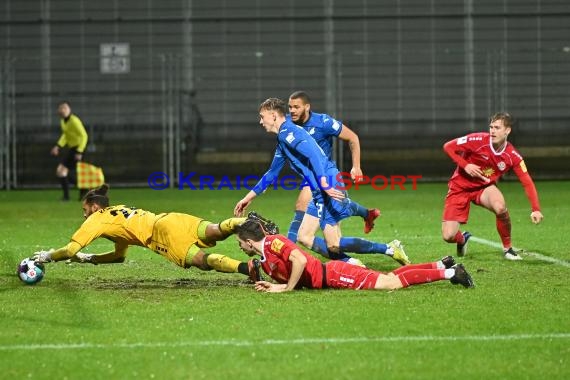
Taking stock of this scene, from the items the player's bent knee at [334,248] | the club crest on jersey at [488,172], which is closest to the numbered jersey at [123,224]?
the player's bent knee at [334,248]

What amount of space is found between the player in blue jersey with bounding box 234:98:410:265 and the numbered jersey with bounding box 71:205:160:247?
3.90ft

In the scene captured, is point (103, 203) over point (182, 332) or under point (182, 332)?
over

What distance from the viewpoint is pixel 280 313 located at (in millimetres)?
8055

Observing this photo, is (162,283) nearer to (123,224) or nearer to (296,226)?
(123,224)

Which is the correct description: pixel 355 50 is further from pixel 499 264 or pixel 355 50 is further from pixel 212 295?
pixel 212 295

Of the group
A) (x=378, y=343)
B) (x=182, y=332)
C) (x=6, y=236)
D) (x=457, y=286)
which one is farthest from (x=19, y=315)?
(x=6, y=236)

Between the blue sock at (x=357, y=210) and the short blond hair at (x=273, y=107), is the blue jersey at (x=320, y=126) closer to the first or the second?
the blue sock at (x=357, y=210)

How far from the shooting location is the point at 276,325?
7.55 m

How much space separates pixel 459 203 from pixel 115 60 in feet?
61.4

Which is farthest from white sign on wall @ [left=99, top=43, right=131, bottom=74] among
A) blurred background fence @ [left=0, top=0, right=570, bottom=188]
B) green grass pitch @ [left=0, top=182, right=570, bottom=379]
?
green grass pitch @ [left=0, top=182, right=570, bottom=379]

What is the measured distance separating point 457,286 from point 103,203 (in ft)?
11.1

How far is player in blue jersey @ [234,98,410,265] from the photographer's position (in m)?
10.3

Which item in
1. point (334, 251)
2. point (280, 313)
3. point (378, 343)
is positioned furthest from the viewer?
point (334, 251)

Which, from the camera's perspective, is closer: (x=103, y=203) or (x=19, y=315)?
(x=19, y=315)
